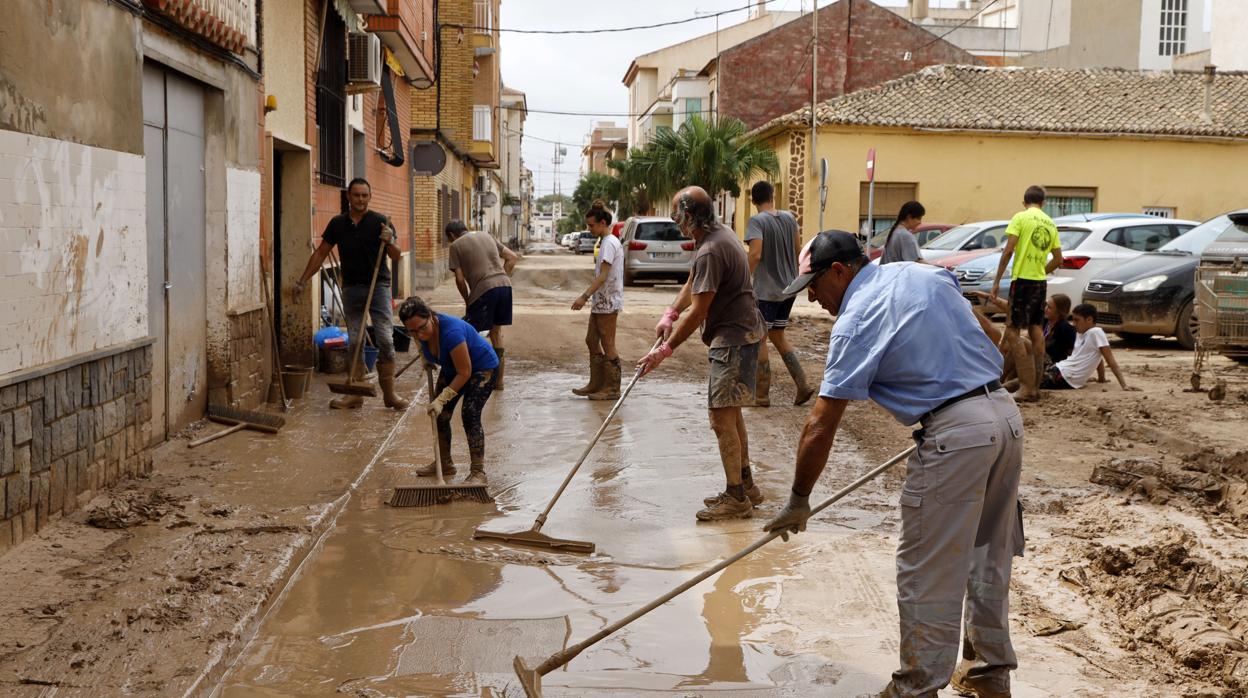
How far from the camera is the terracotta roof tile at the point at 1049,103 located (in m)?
30.4

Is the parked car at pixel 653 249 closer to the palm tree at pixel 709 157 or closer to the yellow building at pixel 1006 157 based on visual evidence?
the yellow building at pixel 1006 157

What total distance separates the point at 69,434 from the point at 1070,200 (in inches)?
1142

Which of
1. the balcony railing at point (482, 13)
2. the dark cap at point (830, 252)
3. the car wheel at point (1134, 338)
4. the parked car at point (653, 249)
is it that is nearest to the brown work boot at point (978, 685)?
the dark cap at point (830, 252)

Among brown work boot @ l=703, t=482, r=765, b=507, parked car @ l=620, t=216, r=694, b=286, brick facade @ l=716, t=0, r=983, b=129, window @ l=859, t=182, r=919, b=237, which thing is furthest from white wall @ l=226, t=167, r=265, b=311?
brick facade @ l=716, t=0, r=983, b=129

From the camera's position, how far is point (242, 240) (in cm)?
980

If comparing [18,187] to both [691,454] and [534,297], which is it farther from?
[534,297]

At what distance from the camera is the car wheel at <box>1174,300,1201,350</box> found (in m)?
14.5

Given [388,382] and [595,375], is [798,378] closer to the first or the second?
[595,375]

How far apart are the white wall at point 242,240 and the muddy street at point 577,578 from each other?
1374mm

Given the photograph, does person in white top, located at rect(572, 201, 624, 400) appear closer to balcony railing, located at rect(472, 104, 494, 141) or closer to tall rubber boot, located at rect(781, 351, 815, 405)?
tall rubber boot, located at rect(781, 351, 815, 405)

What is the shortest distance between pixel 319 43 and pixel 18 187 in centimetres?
792

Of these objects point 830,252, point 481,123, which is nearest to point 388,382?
point 830,252

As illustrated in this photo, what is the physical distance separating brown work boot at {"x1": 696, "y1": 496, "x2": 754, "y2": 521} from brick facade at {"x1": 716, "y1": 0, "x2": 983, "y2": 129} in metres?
37.1

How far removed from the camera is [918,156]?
30359 mm
